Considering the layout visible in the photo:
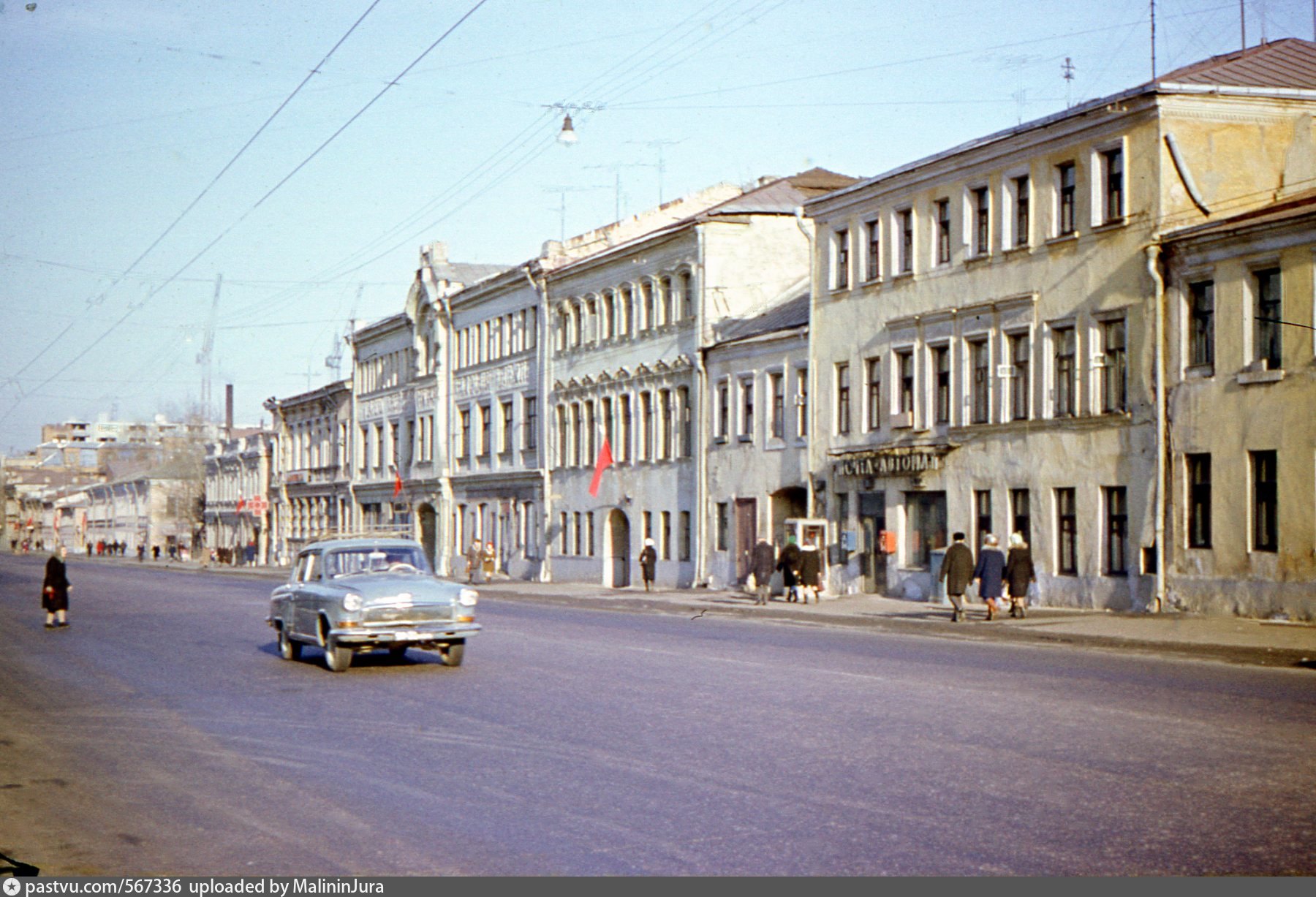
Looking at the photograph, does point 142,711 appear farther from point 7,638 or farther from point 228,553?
point 228,553

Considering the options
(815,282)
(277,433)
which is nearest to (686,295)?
(815,282)

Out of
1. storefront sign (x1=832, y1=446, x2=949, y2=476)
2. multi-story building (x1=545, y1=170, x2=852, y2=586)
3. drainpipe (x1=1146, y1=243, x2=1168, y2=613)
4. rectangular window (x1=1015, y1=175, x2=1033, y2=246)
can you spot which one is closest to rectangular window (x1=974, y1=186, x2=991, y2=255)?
rectangular window (x1=1015, y1=175, x2=1033, y2=246)

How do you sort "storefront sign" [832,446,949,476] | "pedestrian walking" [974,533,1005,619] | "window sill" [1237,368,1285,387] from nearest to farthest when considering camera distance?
"window sill" [1237,368,1285,387], "pedestrian walking" [974,533,1005,619], "storefront sign" [832,446,949,476]

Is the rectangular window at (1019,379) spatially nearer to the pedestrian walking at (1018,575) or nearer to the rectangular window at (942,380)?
the rectangular window at (942,380)

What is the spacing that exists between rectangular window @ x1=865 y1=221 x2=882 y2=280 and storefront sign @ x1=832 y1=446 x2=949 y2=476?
467 cm

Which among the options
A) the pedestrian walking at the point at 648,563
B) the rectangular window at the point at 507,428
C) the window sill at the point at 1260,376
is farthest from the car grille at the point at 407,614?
the rectangular window at the point at 507,428

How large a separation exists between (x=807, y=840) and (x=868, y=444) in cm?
3467

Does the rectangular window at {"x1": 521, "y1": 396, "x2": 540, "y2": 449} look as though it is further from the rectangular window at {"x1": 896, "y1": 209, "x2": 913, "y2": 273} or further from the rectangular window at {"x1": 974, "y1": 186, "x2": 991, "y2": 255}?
the rectangular window at {"x1": 974, "y1": 186, "x2": 991, "y2": 255}

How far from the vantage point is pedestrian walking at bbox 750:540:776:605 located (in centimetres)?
4122

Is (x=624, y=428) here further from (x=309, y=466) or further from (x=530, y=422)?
(x=309, y=466)

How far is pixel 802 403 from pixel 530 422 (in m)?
21.5

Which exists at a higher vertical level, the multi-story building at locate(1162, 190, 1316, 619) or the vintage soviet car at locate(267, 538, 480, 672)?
the multi-story building at locate(1162, 190, 1316, 619)

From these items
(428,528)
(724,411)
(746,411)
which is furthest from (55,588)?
(428,528)

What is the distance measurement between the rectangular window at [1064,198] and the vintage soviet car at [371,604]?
1907 cm
